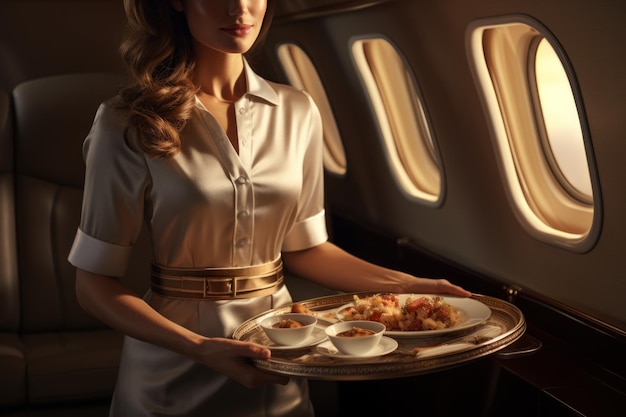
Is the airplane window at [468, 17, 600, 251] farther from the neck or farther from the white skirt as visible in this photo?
the white skirt

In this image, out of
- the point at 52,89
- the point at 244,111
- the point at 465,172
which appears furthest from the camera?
the point at 52,89

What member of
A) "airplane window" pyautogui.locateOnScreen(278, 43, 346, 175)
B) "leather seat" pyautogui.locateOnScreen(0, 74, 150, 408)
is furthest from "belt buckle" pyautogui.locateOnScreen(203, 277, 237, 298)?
"airplane window" pyautogui.locateOnScreen(278, 43, 346, 175)

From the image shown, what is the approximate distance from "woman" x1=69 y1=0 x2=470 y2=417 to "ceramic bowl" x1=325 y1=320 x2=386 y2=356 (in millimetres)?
242

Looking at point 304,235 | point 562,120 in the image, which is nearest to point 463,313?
point 304,235

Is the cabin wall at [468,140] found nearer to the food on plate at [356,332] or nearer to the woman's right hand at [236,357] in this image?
the food on plate at [356,332]

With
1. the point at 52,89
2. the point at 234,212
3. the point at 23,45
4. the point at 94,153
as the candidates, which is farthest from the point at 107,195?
the point at 23,45

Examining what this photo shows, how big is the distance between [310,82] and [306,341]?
4627mm

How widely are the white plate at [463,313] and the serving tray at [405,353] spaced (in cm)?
2

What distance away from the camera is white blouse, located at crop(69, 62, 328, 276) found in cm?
220

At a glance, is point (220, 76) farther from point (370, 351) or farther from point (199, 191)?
point (370, 351)

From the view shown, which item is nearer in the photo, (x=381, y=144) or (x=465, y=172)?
(x=465, y=172)

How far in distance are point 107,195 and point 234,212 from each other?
0.29 metres

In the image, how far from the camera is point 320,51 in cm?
564

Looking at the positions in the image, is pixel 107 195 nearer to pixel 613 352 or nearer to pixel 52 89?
pixel 613 352
